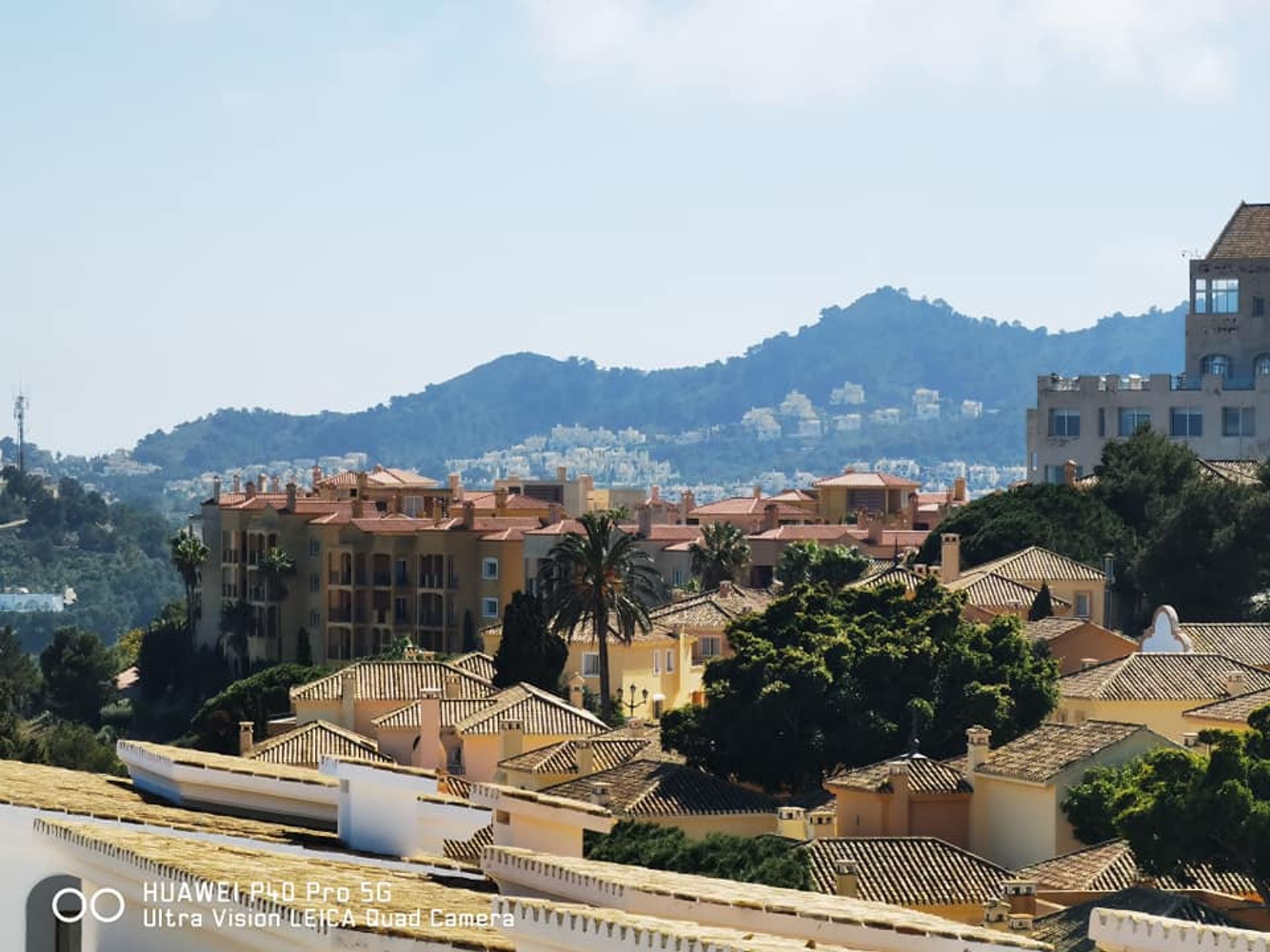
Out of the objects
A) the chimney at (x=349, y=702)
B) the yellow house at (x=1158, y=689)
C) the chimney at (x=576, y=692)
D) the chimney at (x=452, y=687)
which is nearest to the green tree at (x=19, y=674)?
the chimney at (x=576, y=692)

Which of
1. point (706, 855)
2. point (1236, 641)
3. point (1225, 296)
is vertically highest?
point (1225, 296)

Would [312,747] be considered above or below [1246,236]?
below

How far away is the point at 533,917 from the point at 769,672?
155ft

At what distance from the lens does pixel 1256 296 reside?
14012 centimetres

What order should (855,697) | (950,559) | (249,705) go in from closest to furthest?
1. (855,697)
2. (950,559)
3. (249,705)

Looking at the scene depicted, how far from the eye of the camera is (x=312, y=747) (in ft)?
222

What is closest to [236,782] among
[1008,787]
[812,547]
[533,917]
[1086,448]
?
[533,917]

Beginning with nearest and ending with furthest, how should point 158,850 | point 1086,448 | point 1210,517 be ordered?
point 158,850 < point 1210,517 < point 1086,448

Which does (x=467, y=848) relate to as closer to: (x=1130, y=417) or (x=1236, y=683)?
(x=1236, y=683)

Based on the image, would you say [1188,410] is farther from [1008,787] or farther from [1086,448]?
[1008,787]

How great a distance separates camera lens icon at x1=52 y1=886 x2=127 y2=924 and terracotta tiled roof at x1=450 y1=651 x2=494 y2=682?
65888mm

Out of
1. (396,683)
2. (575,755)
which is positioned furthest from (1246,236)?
(575,755)

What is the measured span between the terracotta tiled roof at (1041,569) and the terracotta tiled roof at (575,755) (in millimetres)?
23318

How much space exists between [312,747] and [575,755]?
7200mm
